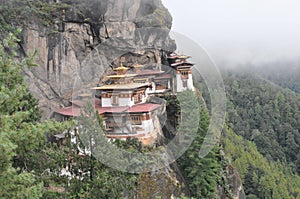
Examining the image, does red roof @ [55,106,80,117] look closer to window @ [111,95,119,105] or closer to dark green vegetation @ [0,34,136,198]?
window @ [111,95,119,105]

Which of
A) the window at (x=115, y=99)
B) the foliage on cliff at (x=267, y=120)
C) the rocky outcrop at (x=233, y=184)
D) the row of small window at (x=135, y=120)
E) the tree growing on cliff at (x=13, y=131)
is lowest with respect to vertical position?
the foliage on cliff at (x=267, y=120)

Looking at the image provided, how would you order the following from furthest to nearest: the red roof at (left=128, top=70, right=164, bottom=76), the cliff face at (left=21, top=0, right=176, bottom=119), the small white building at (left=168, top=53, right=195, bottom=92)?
1. the small white building at (left=168, top=53, right=195, bottom=92)
2. the red roof at (left=128, top=70, right=164, bottom=76)
3. the cliff face at (left=21, top=0, right=176, bottom=119)

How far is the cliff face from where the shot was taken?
1734cm

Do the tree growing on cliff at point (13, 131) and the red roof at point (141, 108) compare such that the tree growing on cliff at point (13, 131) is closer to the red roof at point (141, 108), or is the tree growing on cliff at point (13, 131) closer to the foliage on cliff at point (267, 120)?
the red roof at point (141, 108)

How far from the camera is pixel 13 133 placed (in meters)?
5.20

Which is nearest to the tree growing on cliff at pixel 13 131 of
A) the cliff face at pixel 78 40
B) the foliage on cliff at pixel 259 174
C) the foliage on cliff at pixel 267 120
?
the cliff face at pixel 78 40

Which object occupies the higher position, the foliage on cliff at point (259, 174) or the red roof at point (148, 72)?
the red roof at point (148, 72)

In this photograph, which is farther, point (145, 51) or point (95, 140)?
point (145, 51)

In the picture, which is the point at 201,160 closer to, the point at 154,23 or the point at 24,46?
the point at 24,46

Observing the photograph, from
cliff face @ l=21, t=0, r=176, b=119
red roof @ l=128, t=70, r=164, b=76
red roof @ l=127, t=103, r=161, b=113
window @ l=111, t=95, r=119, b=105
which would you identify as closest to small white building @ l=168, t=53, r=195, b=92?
red roof @ l=128, t=70, r=164, b=76

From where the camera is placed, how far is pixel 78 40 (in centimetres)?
1919

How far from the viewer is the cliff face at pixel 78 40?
56.9 ft

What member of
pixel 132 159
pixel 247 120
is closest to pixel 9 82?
pixel 132 159

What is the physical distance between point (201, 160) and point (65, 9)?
1151 cm
